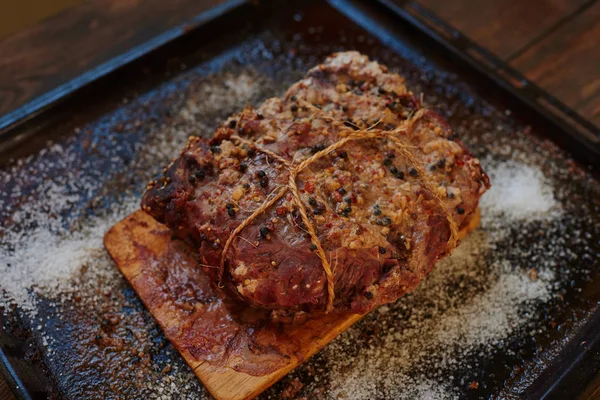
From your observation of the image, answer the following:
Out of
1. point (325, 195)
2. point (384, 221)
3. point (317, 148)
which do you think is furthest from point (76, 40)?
point (384, 221)

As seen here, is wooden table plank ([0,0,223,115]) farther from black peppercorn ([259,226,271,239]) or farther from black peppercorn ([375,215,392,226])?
black peppercorn ([375,215,392,226])

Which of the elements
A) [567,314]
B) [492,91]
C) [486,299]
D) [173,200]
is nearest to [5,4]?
[173,200]

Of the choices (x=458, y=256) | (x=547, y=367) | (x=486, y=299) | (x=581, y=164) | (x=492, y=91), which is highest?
(x=492, y=91)

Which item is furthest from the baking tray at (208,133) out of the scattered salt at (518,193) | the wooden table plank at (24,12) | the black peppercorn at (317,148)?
the wooden table plank at (24,12)

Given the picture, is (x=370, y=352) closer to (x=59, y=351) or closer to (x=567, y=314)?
(x=567, y=314)

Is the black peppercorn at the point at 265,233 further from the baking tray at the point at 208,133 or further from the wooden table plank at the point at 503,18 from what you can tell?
the wooden table plank at the point at 503,18

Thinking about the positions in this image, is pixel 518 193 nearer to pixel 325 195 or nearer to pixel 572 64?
pixel 572 64
